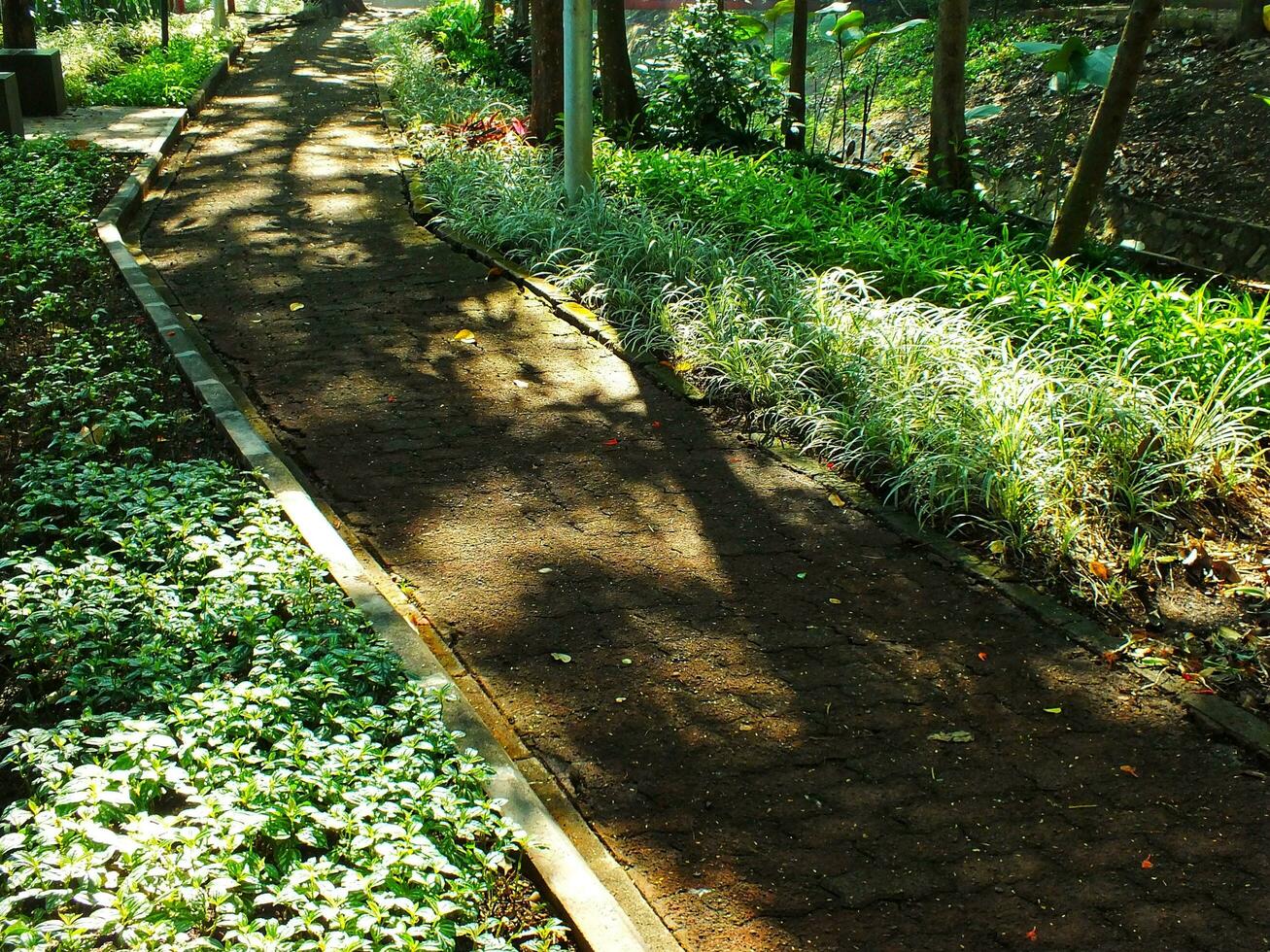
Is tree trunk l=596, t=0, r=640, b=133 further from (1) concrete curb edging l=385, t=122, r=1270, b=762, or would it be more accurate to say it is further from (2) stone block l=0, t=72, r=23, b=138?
(2) stone block l=0, t=72, r=23, b=138

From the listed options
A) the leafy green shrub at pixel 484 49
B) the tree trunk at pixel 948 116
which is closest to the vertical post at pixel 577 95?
the tree trunk at pixel 948 116

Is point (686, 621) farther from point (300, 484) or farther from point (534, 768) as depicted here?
point (300, 484)

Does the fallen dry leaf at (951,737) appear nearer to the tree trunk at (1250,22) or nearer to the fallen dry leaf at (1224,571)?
the fallen dry leaf at (1224,571)

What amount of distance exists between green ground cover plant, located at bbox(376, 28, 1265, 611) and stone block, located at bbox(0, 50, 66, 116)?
816cm

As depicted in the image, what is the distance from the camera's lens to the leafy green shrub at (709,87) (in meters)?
13.0

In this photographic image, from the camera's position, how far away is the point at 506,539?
5.16 m

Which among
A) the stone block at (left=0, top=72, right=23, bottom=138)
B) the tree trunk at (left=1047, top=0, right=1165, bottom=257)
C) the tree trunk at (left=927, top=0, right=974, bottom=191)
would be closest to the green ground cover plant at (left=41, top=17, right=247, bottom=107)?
the stone block at (left=0, top=72, right=23, bottom=138)

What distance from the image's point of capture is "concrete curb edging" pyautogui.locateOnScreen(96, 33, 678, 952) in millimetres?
2959

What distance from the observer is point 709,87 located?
13.0m

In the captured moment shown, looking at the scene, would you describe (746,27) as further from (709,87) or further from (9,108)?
(9,108)

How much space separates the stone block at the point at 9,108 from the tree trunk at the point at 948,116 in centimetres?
952

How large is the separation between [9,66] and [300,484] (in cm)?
1225

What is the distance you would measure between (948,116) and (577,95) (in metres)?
3.86

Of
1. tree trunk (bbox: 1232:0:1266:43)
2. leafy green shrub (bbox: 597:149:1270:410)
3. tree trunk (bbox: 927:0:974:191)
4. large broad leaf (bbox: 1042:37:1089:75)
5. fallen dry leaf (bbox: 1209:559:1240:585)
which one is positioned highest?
tree trunk (bbox: 1232:0:1266:43)
